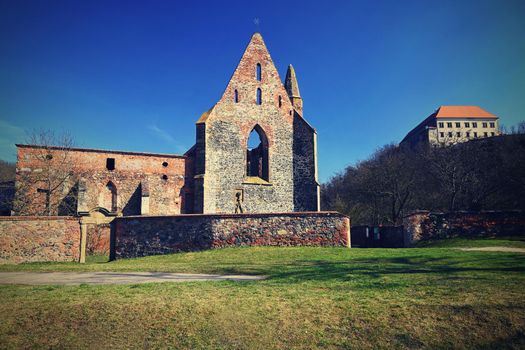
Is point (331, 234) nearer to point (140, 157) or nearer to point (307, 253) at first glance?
point (307, 253)

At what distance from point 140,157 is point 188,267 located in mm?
15064

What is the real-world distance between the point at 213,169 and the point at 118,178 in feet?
22.4

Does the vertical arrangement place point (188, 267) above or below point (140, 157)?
below

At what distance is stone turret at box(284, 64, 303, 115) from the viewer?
31592mm

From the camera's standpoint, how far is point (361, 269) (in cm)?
1012

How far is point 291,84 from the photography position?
32.2 m

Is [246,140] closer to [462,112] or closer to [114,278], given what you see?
[114,278]

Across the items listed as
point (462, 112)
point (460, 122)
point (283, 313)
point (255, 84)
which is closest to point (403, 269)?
point (283, 313)

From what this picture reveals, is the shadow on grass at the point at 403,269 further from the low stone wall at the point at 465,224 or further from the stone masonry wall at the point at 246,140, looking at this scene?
the stone masonry wall at the point at 246,140

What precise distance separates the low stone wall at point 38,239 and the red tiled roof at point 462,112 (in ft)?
252

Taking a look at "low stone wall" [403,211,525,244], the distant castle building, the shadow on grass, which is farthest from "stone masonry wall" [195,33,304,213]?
the distant castle building

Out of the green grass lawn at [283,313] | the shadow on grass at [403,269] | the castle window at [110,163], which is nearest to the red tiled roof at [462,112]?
the castle window at [110,163]

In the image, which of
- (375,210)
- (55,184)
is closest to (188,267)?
(55,184)

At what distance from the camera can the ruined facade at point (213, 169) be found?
23.1m
